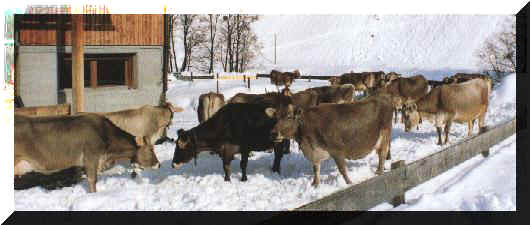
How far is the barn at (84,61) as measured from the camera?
1009 centimetres

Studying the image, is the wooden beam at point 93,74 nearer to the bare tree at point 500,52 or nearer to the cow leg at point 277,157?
the cow leg at point 277,157

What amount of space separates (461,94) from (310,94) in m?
3.48

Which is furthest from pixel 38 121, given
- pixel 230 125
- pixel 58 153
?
pixel 230 125

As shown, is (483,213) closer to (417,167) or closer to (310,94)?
(417,167)

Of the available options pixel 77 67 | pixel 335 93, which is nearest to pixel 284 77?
pixel 335 93

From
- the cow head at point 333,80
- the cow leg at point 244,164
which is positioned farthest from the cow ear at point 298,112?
the cow head at point 333,80

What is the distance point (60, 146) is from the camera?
8.05 meters

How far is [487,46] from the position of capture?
13508 millimetres

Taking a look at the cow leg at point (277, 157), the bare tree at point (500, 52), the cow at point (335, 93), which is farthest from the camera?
the cow at point (335, 93)

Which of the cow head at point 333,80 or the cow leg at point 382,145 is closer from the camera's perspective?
the cow leg at point 382,145

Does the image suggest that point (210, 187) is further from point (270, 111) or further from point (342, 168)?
point (342, 168)

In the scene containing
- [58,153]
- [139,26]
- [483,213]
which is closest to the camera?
[483,213]

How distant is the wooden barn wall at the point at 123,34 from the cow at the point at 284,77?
14.8 ft

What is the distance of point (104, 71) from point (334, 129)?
16.6 feet
